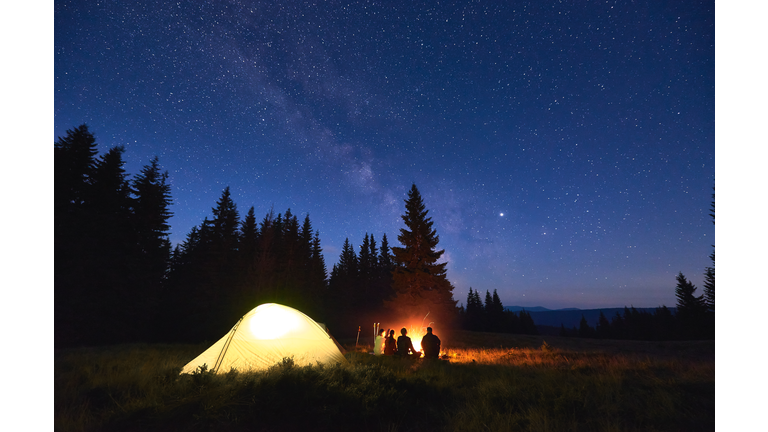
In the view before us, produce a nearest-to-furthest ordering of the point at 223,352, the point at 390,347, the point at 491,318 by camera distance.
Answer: the point at 223,352 → the point at 390,347 → the point at 491,318

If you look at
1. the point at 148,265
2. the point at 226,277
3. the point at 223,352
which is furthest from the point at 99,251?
the point at 223,352

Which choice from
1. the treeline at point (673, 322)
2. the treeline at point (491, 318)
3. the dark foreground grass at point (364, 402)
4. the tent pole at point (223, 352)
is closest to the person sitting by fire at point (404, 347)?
the dark foreground grass at point (364, 402)

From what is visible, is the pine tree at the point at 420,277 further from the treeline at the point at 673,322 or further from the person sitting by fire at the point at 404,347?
the treeline at the point at 673,322

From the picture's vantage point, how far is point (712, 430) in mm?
3789

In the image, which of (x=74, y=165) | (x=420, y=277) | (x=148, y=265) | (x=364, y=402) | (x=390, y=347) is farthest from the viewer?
(x=420, y=277)

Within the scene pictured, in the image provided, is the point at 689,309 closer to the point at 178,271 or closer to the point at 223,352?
the point at 223,352

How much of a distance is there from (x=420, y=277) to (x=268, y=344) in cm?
1978

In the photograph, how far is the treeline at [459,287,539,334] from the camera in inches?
2586

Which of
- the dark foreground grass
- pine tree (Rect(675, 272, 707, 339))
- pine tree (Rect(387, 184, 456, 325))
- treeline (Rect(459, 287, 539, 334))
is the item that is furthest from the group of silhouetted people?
treeline (Rect(459, 287, 539, 334))

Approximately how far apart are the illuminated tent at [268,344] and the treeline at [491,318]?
204 ft

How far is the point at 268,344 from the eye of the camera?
23.0 feet

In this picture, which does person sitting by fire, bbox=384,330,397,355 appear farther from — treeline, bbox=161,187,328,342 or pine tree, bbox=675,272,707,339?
pine tree, bbox=675,272,707,339
